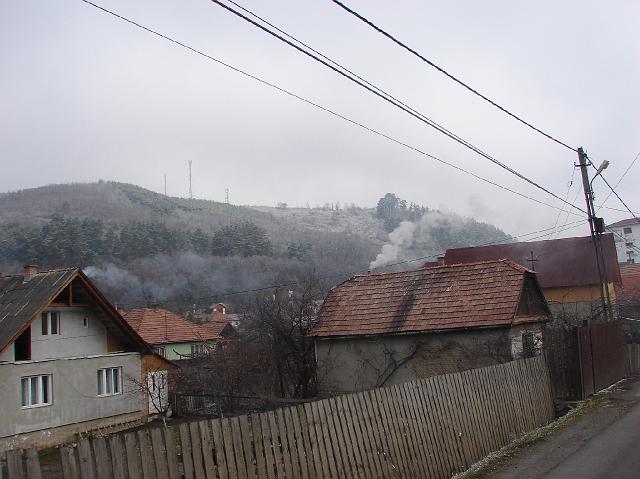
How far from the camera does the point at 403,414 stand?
8.87 meters

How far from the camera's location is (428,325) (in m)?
21.1

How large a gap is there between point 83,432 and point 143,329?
17363 mm

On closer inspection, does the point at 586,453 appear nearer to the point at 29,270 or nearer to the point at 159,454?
the point at 159,454

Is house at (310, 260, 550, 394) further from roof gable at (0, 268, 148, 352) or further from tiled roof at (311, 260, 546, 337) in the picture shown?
roof gable at (0, 268, 148, 352)

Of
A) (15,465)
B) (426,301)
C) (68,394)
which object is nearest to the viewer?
(15,465)

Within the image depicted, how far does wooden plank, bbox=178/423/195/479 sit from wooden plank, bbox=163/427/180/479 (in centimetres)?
7

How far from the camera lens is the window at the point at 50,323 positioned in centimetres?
2425

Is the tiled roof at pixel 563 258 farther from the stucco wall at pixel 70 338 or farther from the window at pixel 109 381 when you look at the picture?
the stucco wall at pixel 70 338

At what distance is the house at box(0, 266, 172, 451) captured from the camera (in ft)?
72.8

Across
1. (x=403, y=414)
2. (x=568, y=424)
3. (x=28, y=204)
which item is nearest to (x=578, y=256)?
(x=568, y=424)

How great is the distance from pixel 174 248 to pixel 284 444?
8728cm

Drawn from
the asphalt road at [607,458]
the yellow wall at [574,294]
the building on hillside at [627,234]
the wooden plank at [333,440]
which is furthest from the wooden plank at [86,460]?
the building on hillside at [627,234]

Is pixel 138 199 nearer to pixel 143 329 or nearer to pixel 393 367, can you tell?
pixel 143 329

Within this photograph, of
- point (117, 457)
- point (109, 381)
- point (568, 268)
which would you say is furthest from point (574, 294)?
point (117, 457)
